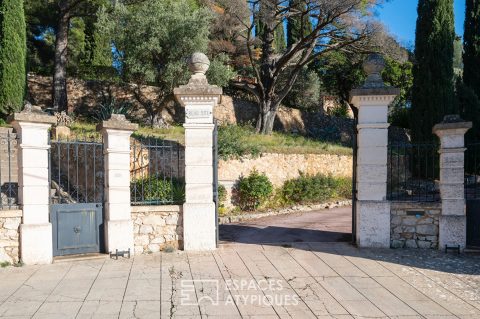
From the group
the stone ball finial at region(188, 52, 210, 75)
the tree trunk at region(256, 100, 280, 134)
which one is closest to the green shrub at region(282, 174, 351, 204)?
the tree trunk at region(256, 100, 280, 134)

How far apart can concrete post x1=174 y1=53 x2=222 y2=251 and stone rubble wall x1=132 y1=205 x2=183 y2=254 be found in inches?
6.9

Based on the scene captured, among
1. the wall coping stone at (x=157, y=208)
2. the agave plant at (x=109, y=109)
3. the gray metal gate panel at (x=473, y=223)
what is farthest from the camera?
the agave plant at (x=109, y=109)

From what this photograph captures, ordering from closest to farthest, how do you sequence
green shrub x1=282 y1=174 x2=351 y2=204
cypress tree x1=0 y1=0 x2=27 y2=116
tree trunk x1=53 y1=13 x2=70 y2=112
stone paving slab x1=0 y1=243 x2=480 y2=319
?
1. stone paving slab x1=0 y1=243 x2=480 y2=319
2. green shrub x1=282 y1=174 x2=351 y2=204
3. cypress tree x1=0 y1=0 x2=27 y2=116
4. tree trunk x1=53 y1=13 x2=70 y2=112

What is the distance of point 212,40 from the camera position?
19.6m

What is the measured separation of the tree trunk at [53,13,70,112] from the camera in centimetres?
1772

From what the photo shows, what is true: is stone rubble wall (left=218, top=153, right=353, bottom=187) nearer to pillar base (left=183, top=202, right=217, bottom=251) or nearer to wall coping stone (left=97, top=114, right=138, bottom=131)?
pillar base (left=183, top=202, right=217, bottom=251)

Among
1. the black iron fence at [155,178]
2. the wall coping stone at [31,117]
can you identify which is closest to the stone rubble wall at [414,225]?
the black iron fence at [155,178]

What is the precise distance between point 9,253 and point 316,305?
5054 millimetres

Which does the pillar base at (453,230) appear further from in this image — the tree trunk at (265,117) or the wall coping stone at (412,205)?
the tree trunk at (265,117)

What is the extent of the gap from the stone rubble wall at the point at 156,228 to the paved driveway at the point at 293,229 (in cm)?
151

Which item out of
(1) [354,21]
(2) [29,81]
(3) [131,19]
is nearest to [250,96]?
(1) [354,21]

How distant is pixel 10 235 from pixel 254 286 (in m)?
4.17

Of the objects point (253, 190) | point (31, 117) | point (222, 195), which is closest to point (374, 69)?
point (253, 190)

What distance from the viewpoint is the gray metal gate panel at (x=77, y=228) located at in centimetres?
688
